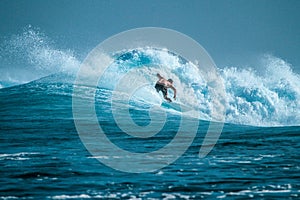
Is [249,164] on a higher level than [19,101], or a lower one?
lower

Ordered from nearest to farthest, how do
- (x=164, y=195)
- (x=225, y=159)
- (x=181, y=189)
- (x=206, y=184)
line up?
(x=164, y=195) < (x=181, y=189) < (x=206, y=184) < (x=225, y=159)

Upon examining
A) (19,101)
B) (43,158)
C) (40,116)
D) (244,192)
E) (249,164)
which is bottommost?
(244,192)

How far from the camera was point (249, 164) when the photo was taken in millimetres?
19844

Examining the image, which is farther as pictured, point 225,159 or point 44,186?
point 225,159

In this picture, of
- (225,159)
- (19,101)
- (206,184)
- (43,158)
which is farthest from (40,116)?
(206,184)

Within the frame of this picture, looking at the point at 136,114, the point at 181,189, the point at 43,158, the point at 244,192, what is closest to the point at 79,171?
the point at 43,158

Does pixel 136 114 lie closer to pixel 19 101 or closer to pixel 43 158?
pixel 19 101

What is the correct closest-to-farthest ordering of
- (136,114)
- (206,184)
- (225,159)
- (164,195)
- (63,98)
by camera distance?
(164,195) → (206,184) → (225,159) → (136,114) → (63,98)

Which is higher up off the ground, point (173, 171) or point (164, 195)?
point (173, 171)

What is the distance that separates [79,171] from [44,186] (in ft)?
10.5

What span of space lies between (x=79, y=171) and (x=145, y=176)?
347cm

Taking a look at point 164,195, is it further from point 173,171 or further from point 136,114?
point 136,114

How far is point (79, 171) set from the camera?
663 inches

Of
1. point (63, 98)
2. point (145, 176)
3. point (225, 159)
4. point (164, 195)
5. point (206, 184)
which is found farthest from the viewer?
point (63, 98)
